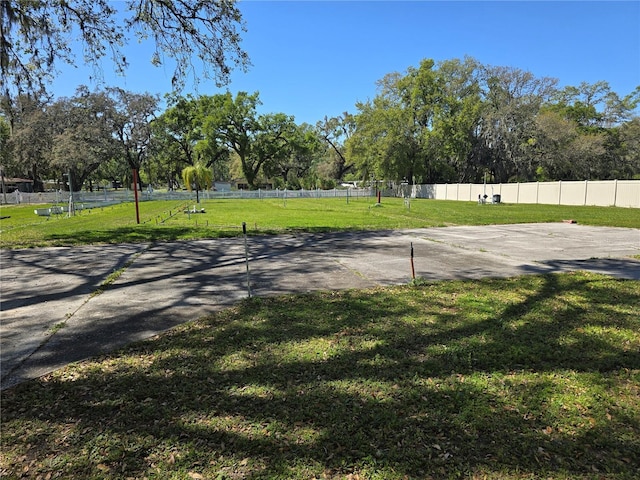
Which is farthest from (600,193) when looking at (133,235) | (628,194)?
(133,235)

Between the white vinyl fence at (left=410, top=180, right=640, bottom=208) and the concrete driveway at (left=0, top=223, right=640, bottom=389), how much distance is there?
16.9m

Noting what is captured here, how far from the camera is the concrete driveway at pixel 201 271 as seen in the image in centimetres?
416

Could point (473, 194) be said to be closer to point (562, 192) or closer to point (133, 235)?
point (562, 192)

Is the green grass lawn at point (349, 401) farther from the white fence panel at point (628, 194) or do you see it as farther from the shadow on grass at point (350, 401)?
the white fence panel at point (628, 194)

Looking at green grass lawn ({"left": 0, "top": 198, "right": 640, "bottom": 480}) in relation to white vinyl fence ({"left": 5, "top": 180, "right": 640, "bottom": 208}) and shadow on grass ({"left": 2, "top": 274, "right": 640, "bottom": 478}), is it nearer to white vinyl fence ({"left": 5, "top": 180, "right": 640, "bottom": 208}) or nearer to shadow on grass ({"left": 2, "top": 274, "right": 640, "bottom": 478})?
shadow on grass ({"left": 2, "top": 274, "right": 640, "bottom": 478})

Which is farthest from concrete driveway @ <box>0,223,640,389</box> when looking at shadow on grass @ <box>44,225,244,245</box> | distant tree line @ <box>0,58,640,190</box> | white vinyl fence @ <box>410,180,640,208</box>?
distant tree line @ <box>0,58,640,190</box>

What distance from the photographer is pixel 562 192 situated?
98.1ft

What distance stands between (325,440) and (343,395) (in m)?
0.53

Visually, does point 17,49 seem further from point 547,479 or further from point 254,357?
point 547,479

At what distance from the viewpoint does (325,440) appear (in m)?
2.37

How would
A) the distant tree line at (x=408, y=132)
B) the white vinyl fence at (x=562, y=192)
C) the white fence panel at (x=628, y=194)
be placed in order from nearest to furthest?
1. the white fence panel at (x=628, y=194)
2. the white vinyl fence at (x=562, y=192)
3. the distant tree line at (x=408, y=132)

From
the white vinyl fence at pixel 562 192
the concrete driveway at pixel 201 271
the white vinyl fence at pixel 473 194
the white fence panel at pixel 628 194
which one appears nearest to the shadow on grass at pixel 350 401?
the concrete driveway at pixel 201 271

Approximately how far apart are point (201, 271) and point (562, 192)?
103 ft

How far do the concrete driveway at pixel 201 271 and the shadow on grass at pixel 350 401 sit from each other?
750mm
